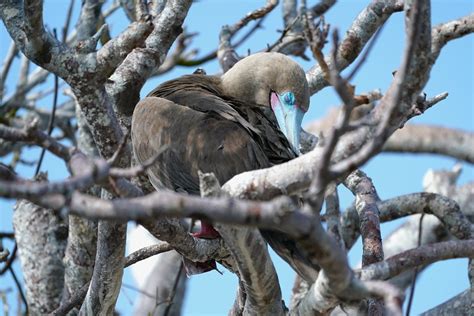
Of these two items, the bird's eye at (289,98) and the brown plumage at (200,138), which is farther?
the bird's eye at (289,98)

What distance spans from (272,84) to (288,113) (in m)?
0.24

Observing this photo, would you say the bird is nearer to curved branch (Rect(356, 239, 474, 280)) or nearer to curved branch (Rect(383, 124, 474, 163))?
curved branch (Rect(356, 239, 474, 280))

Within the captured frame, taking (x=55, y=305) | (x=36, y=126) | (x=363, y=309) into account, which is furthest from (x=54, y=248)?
(x=36, y=126)

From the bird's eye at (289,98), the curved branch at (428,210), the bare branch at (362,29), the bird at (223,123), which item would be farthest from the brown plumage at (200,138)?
the curved branch at (428,210)

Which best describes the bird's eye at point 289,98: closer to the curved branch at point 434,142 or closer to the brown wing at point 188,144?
the brown wing at point 188,144

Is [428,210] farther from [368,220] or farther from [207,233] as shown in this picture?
[207,233]

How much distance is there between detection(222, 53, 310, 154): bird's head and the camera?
4512 millimetres

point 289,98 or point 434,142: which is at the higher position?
point 434,142

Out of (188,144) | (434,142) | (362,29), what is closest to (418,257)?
(188,144)

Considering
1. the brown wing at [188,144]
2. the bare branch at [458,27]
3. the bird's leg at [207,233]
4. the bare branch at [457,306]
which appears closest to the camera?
the brown wing at [188,144]

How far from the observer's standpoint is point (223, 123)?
3.76m

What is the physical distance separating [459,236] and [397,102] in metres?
2.27

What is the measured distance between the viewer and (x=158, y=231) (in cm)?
307

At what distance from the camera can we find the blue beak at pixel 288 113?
14.2ft
